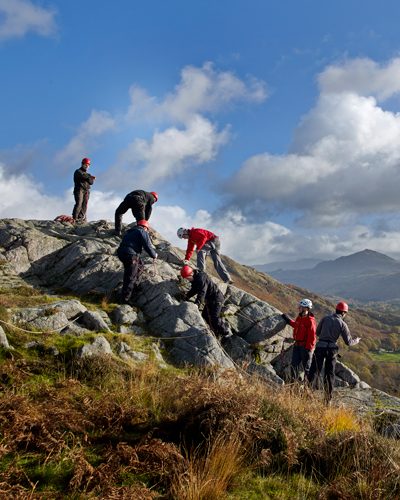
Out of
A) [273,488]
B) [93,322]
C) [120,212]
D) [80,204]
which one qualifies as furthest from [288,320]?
[80,204]

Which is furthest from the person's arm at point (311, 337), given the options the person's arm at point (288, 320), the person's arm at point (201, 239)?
the person's arm at point (201, 239)

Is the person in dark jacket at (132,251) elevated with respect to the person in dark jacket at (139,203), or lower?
lower

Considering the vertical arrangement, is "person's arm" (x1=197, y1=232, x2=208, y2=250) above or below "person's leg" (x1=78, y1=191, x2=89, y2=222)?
below

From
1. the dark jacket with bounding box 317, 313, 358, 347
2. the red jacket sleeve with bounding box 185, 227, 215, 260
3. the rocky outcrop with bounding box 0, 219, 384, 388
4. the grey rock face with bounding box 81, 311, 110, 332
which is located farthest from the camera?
the red jacket sleeve with bounding box 185, 227, 215, 260

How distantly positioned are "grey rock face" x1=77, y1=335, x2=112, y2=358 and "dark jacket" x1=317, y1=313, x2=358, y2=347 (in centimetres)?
766

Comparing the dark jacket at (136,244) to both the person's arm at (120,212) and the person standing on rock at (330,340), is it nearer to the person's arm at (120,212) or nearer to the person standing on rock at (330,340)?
the person's arm at (120,212)

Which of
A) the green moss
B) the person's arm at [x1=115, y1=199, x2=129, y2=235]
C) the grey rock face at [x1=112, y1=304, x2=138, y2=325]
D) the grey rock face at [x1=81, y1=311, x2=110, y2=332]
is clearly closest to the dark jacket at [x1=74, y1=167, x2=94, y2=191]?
the person's arm at [x1=115, y1=199, x2=129, y2=235]

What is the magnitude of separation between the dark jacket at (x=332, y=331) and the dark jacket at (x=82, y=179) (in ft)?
58.0

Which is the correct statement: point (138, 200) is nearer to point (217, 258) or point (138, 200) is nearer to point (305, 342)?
point (217, 258)

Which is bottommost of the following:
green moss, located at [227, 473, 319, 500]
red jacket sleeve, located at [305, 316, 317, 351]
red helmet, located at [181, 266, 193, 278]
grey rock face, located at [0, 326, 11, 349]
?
green moss, located at [227, 473, 319, 500]

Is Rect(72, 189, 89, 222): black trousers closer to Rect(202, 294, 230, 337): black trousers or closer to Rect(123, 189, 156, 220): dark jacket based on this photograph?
Rect(123, 189, 156, 220): dark jacket

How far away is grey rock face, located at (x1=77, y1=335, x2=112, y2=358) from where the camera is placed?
9328 mm

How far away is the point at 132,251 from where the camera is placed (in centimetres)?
1625

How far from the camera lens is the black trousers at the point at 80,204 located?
26.5m
